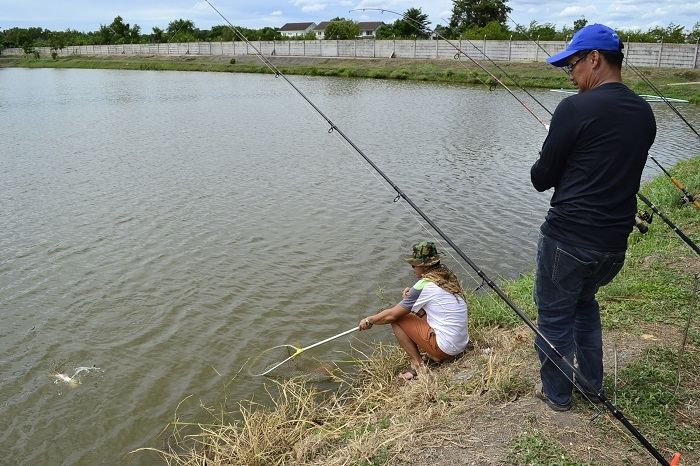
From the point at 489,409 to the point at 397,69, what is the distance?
46.2m

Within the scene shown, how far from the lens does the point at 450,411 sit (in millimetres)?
3830

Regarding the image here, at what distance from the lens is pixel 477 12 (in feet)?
244

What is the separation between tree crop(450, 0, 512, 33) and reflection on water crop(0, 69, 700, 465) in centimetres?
5955

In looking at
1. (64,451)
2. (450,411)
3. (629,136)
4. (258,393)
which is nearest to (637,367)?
(450,411)

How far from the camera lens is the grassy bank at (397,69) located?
112 feet

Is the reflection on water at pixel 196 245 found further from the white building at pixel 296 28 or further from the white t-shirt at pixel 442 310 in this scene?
the white building at pixel 296 28

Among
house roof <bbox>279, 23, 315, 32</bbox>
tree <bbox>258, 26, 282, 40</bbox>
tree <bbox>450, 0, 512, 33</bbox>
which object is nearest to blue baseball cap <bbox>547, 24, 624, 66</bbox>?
tree <bbox>450, 0, 512, 33</bbox>

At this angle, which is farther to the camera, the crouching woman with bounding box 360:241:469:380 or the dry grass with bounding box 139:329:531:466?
the crouching woman with bounding box 360:241:469:380

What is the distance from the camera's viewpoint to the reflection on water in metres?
5.40

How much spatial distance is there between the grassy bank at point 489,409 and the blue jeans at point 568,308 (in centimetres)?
24

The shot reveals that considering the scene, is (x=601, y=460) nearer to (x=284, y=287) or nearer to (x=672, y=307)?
(x=672, y=307)

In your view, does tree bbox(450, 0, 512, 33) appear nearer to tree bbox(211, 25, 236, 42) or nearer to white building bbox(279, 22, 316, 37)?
tree bbox(211, 25, 236, 42)

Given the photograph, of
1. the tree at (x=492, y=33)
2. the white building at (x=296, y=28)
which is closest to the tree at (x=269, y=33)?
the white building at (x=296, y=28)

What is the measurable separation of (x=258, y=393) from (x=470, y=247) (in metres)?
4.67
